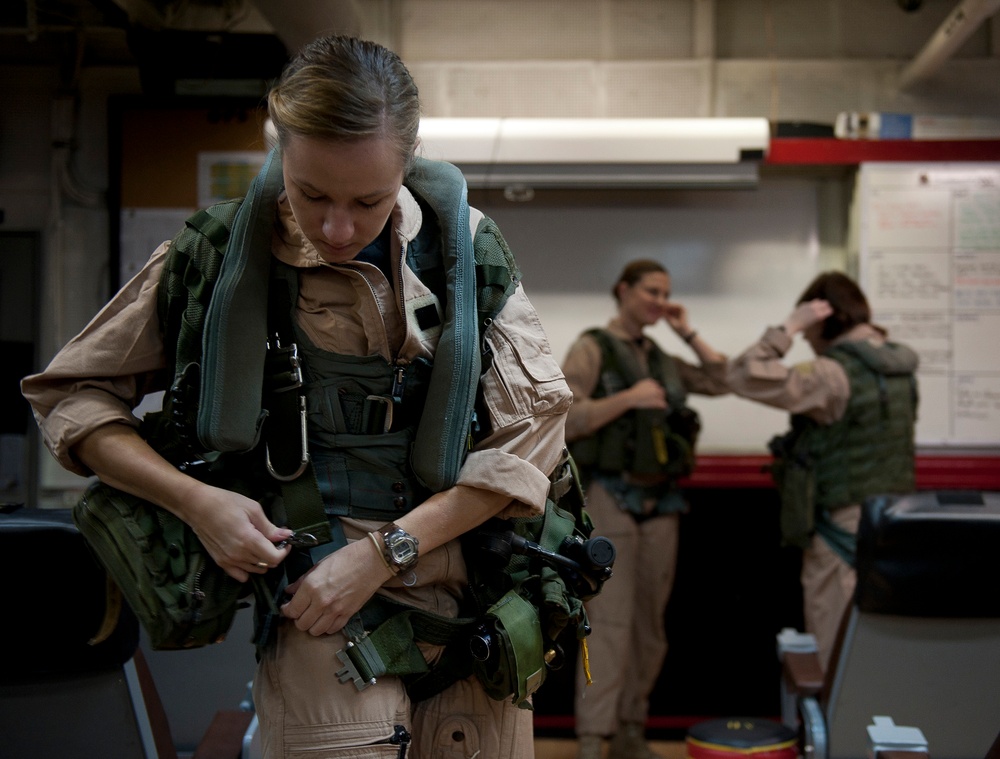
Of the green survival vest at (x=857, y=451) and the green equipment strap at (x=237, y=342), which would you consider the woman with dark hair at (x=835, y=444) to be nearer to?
the green survival vest at (x=857, y=451)

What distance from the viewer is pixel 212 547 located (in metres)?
1.39

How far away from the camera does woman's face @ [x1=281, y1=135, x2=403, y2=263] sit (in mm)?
1327

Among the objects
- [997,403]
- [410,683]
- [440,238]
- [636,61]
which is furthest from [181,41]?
[997,403]

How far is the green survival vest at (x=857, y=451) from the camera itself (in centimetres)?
394

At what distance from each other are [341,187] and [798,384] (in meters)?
2.95

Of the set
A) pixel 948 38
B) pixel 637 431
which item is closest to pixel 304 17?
pixel 637 431

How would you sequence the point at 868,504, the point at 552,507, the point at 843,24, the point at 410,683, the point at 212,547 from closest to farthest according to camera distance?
the point at 212,547 → the point at 410,683 → the point at 552,507 → the point at 868,504 → the point at 843,24

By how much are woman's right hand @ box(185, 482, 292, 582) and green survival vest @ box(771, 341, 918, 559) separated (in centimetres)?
299

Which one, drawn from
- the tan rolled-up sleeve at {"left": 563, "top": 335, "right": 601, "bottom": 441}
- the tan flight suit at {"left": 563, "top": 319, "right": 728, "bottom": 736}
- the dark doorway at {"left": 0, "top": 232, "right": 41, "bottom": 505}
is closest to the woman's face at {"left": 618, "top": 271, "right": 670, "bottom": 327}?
the tan flight suit at {"left": 563, "top": 319, "right": 728, "bottom": 736}

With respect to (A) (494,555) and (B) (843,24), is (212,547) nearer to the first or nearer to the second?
(A) (494,555)

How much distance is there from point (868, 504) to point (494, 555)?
1189mm

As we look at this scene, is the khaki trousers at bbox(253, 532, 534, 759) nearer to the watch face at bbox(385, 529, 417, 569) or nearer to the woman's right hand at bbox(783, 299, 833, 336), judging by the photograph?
the watch face at bbox(385, 529, 417, 569)

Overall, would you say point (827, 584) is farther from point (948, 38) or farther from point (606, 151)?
point (948, 38)

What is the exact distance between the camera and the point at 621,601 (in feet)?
13.1
